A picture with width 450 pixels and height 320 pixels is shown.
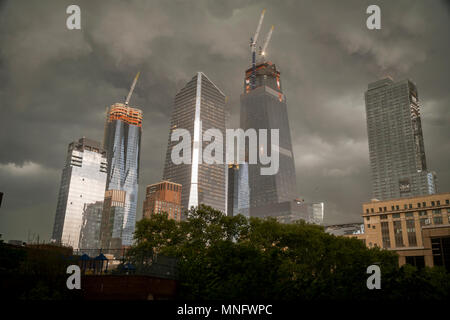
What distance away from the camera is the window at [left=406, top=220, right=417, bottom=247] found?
139137 mm

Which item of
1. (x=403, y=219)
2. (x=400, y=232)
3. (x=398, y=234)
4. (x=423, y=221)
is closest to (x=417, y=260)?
(x=398, y=234)

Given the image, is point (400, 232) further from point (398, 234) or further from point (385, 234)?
point (385, 234)

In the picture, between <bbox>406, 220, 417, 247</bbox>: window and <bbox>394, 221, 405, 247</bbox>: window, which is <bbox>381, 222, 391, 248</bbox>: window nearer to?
<bbox>394, 221, 405, 247</bbox>: window

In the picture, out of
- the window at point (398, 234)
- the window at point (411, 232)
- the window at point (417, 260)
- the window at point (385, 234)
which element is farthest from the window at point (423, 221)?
the window at point (417, 260)

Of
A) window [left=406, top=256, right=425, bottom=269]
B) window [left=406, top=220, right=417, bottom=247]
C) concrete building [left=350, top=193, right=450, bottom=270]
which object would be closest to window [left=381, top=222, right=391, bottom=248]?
concrete building [left=350, top=193, right=450, bottom=270]

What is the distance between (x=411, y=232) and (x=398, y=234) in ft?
14.2

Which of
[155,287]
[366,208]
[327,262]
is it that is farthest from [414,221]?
[155,287]

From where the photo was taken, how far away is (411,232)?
141000mm

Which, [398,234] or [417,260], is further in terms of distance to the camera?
[398,234]

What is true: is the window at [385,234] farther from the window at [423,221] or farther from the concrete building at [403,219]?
the window at [423,221]

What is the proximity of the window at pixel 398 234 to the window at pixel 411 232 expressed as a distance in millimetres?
2554

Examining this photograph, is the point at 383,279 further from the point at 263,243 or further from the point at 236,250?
the point at 263,243
